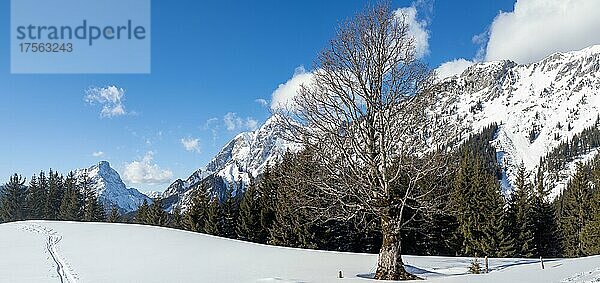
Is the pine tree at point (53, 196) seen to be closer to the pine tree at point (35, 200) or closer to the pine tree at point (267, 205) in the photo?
the pine tree at point (35, 200)

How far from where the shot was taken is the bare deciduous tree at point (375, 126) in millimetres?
15227

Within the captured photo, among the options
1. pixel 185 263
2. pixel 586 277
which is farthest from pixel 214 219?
pixel 586 277

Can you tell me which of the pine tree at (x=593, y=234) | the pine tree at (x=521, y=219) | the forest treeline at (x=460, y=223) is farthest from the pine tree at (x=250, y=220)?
the pine tree at (x=593, y=234)

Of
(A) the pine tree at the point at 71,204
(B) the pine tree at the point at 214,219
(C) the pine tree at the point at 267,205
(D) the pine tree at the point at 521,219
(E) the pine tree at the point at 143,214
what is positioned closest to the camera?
(C) the pine tree at the point at 267,205

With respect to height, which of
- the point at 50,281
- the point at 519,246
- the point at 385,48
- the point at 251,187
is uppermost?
the point at 385,48

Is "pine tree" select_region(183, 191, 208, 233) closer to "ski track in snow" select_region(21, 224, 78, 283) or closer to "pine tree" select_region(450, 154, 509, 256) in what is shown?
"ski track in snow" select_region(21, 224, 78, 283)

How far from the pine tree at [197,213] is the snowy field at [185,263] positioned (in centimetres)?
1468

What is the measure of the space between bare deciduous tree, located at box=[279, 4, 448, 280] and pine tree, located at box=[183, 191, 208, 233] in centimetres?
2824

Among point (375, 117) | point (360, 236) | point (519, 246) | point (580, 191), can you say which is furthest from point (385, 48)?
point (580, 191)

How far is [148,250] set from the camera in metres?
20.6

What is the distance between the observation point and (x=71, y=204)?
208 feet

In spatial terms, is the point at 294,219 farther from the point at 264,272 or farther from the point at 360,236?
the point at 264,272

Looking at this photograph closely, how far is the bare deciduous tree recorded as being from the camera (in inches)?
599

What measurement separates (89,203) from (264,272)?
5515cm
